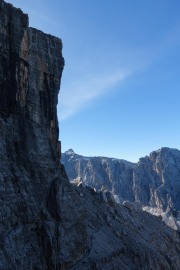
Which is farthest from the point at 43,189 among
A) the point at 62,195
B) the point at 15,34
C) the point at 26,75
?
the point at 15,34

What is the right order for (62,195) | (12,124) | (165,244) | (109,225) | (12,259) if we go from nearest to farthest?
(12,259), (12,124), (62,195), (109,225), (165,244)

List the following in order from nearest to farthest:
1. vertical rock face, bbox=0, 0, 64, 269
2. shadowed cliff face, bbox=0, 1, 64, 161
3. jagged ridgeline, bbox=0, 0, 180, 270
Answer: vertical rock face, bbox=0, 0, 64, 269 → jagged ridgeline, bbox=0, 0, 180, 270 → shadowed cliff face, bbox=0, 1, 64, 161

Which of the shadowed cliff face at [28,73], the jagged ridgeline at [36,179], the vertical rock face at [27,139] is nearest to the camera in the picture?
the vertical rock face at [27,139]

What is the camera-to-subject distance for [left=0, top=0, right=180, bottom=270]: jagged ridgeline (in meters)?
33.9

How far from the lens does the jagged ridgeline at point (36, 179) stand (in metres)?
33.9

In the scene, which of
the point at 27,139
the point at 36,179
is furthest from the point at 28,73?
the point at 36,179

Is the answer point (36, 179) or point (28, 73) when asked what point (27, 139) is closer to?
point (36, 179)

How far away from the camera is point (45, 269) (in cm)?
3428

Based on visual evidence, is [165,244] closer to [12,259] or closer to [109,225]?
[109,225]

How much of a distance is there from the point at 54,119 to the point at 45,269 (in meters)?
19.5

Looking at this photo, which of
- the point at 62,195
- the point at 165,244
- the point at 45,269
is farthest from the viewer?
the point at 165,244

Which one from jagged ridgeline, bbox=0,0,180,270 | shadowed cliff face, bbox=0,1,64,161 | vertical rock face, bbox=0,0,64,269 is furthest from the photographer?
shadowed cliff face, bbox=0,1,64,161

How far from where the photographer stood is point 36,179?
1538 inches

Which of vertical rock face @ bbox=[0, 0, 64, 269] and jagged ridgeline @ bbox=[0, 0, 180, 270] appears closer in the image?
vertical rock face @ bbox=[0, 0, 64, 269]
